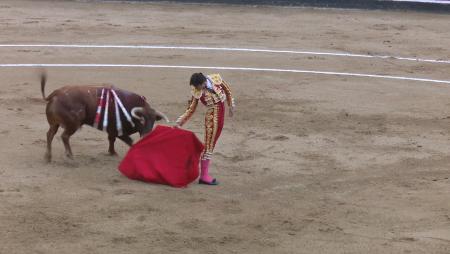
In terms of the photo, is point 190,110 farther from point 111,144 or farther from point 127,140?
point 111,144

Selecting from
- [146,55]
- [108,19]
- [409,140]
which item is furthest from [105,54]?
[409,140]

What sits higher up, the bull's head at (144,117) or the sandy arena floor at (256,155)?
the bull's head at (144,117)

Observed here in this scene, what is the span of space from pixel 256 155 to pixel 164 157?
1274 mm

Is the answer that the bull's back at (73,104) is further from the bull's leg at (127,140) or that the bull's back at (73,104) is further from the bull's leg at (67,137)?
the bull's leg at (127,140)

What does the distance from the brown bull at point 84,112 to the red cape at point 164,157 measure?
264mm

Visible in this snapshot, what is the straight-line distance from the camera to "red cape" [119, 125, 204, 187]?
24.7 feet

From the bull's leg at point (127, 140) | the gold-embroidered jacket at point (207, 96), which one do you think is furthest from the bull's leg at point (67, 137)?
the gold-embroidered jacket at point (207, 96)

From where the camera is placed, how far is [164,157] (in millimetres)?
7602

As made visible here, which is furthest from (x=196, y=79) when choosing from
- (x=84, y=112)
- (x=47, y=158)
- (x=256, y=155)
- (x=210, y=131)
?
(x=47, y=158)

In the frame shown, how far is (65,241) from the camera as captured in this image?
6.09 metres

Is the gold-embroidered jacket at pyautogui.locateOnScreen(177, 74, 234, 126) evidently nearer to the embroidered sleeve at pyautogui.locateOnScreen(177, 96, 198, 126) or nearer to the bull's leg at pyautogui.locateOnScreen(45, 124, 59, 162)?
the embroidered sleeve at pyautogui.locateOnScreen(177, 96, 198, 126)

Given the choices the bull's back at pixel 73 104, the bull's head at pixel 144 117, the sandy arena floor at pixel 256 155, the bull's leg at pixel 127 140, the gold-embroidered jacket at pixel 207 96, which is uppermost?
the gold-embroidered jacket at pixel 207 96

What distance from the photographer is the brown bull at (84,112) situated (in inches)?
301

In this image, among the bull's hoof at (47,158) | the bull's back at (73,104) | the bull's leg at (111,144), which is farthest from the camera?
the bull's leg at (111,144)
